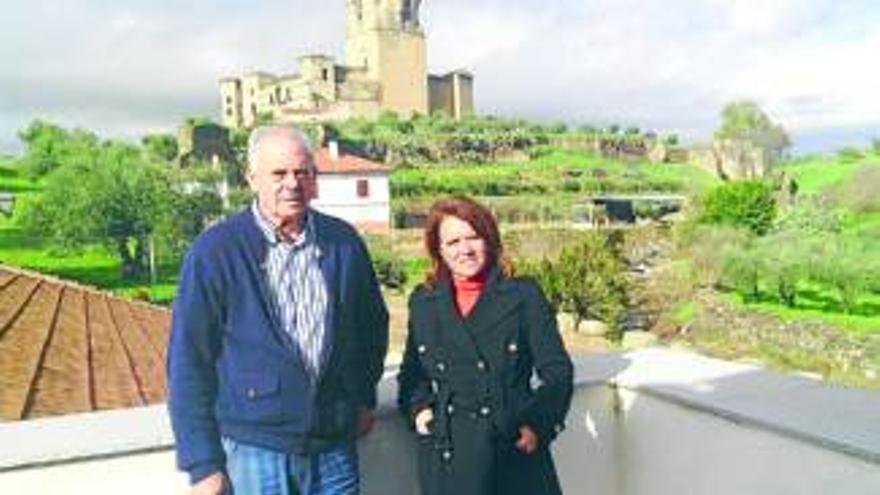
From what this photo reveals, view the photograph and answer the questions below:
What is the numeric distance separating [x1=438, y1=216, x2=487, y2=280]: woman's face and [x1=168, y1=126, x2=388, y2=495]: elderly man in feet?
0.99

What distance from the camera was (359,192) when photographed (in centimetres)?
4366

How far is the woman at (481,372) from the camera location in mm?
2508

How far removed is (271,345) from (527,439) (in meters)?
0.72

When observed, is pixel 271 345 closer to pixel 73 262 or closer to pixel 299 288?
pixel 299 288

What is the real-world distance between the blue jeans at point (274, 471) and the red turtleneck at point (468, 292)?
1.73 feet

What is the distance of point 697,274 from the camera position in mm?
34781

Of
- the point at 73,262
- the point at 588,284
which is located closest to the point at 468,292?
the point at 588,284

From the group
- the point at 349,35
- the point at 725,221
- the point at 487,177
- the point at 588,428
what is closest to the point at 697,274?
the point at 725,221

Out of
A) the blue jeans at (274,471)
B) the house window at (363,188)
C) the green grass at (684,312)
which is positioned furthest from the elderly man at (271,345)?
the house window at (363,188)

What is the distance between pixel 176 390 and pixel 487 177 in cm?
5597


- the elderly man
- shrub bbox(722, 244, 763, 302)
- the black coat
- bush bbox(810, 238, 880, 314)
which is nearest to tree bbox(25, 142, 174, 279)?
shrub bbox(722, 244, 763, 302)

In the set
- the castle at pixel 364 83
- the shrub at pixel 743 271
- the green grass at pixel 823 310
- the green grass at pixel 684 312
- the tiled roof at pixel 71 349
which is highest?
the castle at pixel 364 83

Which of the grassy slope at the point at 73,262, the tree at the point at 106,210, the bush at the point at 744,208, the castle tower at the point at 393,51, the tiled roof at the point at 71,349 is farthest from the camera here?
the castle tower at the point at 393,51

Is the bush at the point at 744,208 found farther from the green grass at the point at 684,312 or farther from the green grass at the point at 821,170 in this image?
the green grass at the point at 821,170
